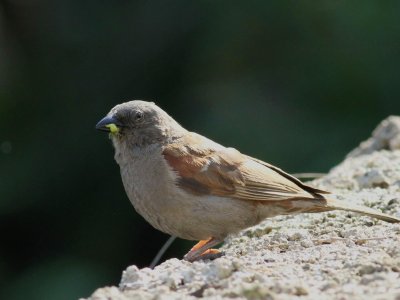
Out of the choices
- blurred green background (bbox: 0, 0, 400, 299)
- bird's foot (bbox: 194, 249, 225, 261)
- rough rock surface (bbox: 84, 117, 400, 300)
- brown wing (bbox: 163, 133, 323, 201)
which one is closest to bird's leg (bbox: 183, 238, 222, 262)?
bird's foot (bbox: 194, 249, 225, 261)

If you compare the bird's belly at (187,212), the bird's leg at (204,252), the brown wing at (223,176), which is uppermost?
the brown wing at (223,176)

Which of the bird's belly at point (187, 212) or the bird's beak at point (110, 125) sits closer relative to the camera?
the bird's belly at point (187, 212)

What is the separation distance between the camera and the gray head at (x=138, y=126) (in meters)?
5.79

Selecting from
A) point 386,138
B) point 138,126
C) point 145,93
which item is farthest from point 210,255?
point 145,93

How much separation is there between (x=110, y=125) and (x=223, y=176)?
797 millimetres

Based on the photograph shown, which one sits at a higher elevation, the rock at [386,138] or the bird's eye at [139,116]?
the bird's eye at [139,116]

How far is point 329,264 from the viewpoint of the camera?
430 cm

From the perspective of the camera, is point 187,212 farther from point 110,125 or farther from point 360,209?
point 360,209

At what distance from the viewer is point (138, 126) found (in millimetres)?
5840

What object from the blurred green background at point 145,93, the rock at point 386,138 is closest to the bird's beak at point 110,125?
the rock at point 386,138

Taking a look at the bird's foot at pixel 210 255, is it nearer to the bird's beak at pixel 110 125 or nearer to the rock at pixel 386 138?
the bird's beak at pixel 110 125

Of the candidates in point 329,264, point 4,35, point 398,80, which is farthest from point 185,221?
point 4,35

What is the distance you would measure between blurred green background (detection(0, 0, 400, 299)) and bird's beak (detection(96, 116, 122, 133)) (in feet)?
11.0

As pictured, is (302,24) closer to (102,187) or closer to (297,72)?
(297,72)
